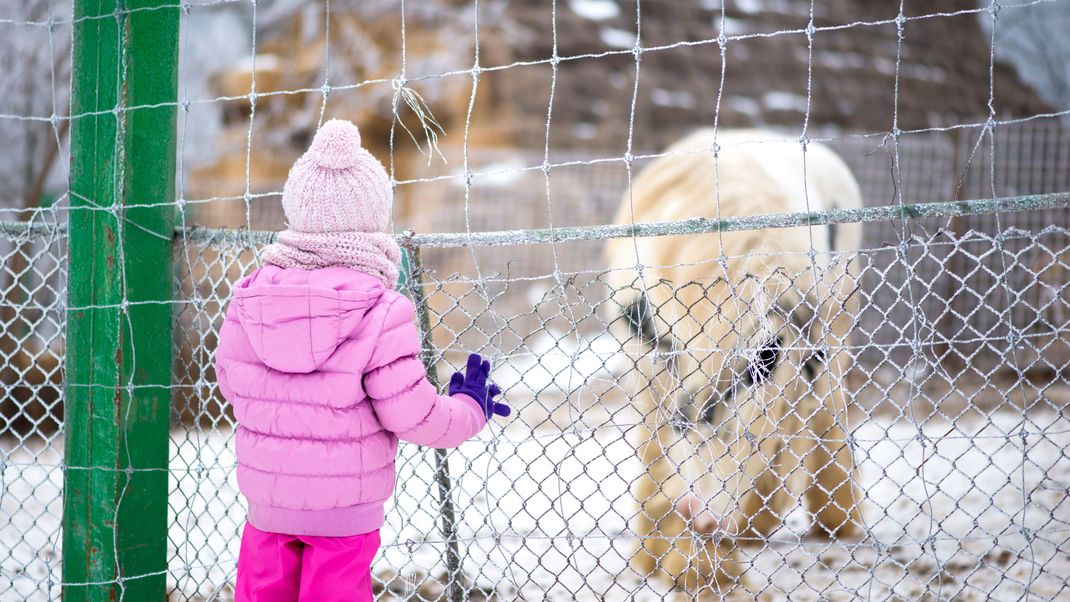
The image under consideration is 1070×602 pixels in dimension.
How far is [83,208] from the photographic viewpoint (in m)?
2.04

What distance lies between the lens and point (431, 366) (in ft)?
6.81

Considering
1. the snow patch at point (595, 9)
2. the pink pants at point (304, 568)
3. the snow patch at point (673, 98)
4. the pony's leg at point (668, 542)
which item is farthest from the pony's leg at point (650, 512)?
the snow patch at point (595, 9)

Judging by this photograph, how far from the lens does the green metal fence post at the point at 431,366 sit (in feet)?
6.54

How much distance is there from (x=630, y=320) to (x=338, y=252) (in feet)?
2.10

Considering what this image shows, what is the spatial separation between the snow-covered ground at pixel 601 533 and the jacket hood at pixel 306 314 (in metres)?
0.45

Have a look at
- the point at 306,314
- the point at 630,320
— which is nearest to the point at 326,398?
the point at 306,314

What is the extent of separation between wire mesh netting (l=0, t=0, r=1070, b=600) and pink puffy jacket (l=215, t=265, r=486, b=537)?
0.30 meters

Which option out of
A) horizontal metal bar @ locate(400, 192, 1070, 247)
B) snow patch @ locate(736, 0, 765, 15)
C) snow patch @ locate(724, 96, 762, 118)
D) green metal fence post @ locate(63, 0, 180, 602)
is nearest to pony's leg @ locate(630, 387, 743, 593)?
horizontal metal bar @ locate(400, 192, 1070, 247)

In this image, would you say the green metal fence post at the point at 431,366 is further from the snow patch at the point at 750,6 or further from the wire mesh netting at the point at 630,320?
the snow patch at the point at 750,6

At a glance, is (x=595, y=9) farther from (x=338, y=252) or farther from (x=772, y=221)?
(x=338, y=252)

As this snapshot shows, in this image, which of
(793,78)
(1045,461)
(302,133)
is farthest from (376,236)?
(793,78)

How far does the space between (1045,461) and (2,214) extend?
6498 mm

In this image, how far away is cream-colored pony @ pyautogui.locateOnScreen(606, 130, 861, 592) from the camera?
6.35 feet

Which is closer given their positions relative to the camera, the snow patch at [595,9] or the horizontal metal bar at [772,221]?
the horizontal metal bar at [772,221]
